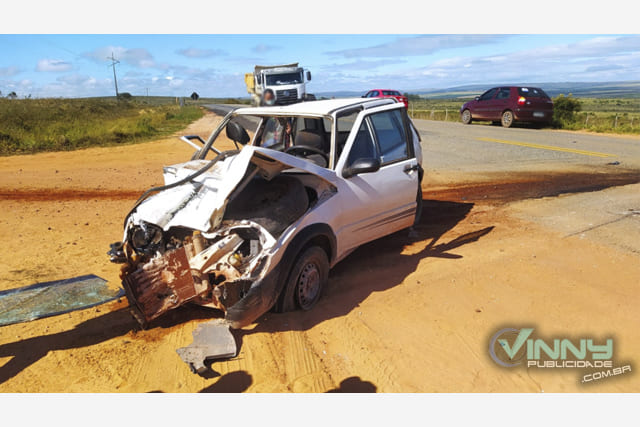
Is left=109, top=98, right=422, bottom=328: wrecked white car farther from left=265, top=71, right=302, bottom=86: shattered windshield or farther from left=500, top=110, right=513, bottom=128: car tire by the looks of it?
left=265, top=71, right=302, bottom=86: shattered windshield

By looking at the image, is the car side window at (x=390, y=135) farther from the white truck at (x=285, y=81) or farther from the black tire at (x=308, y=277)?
the white truck at (x=285, y=81)

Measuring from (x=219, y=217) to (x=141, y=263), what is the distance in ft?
3.13

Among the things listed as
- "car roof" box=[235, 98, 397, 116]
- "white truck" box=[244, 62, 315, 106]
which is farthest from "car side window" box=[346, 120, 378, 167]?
"white truck" box=[244, 62, 315, 106]

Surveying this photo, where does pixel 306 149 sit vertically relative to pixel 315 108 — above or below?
below

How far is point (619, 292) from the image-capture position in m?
4.58

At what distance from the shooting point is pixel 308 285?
4375mm

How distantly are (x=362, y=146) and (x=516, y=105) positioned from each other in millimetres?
18722

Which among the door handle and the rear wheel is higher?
the rear wheel

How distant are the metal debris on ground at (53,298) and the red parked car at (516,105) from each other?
20.7m

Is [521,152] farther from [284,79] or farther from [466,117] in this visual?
[284,79]

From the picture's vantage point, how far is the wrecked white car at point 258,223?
3844mm

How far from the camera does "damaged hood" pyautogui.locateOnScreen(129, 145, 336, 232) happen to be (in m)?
3.86

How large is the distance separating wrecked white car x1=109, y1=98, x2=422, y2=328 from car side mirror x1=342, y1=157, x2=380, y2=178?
11 millimetres

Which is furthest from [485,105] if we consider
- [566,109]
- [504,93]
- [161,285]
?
[161,285]
